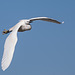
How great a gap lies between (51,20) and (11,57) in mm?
9334

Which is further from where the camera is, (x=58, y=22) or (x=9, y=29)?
(x=58, y=22)

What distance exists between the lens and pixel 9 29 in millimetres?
15781

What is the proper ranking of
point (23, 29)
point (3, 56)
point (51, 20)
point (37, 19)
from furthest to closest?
point (51, 20) < point (37, 19) < point (23, 29) < point (3, 56)

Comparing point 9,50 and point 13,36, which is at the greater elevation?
point 13,36

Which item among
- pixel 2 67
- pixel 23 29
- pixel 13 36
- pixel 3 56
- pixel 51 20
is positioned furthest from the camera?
pixel 51 20

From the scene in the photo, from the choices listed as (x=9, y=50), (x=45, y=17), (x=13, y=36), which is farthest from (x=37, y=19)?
(x=9, y=50)

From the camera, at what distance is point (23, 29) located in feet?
49.4

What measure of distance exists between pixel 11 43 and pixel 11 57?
1102 mm

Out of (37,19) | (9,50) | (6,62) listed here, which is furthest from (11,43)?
(37,19)

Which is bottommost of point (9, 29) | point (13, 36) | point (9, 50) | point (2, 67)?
point (2, 67)

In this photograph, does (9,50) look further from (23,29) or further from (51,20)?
(51,20)

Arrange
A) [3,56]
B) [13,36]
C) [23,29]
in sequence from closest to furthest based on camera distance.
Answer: [3,56]
[13,36]
[23,29]

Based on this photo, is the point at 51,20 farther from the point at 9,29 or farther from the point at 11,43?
the point at 11,43

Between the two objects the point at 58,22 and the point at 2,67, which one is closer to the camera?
the point at 2,67
